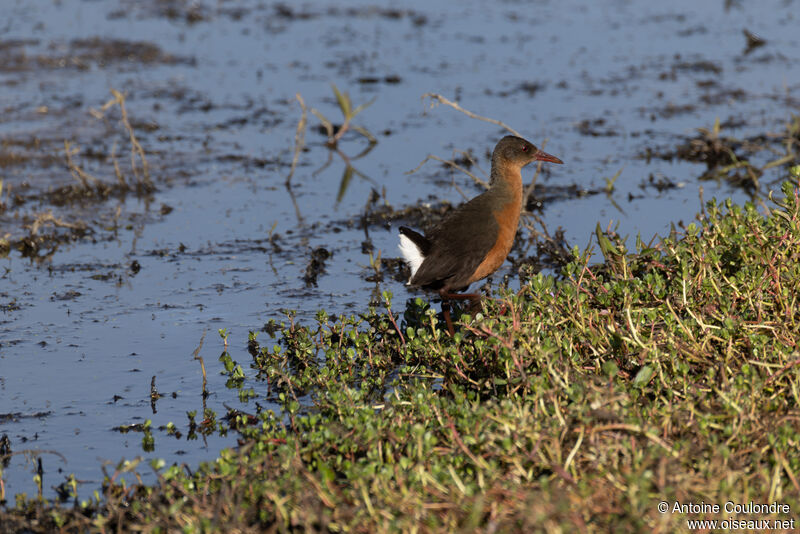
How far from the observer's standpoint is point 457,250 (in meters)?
5.77

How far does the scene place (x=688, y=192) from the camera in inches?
352

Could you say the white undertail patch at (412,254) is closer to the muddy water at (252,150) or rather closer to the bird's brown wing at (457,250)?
the bird's brown wing at (457,250)

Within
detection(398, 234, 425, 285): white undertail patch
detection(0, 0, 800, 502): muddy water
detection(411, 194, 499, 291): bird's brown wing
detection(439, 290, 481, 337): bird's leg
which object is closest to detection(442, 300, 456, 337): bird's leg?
detection(439, 290, 481, 337): bird's leg

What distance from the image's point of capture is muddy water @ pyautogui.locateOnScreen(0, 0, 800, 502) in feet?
19.4

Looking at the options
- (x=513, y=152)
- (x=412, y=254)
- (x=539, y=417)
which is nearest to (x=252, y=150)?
(x=513, y=152)

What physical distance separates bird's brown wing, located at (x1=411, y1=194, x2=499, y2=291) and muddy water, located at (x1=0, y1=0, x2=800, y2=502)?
40.8 inches

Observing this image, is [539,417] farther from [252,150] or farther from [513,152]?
[252,150]

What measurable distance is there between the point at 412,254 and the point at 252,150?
16.0 feet

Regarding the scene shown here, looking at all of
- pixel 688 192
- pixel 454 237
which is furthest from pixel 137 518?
pixel 688 192

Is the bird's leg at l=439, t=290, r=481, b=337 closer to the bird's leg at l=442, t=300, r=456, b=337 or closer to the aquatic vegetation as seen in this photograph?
the bird's leg at l=442, t=300, r=456, b=337

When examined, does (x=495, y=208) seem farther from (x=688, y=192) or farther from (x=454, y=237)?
(x=688, y=192)

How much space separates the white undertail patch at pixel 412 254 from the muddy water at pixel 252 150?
3.01ft

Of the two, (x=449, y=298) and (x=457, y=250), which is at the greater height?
(x=457, y=250)

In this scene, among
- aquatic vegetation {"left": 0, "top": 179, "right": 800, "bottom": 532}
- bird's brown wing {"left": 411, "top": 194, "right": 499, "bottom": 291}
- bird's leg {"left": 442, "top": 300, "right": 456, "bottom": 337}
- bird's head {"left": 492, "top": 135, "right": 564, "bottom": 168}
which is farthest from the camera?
bird's head {"left": 492, "top": 135, "right": 564, "bottom": 168}
